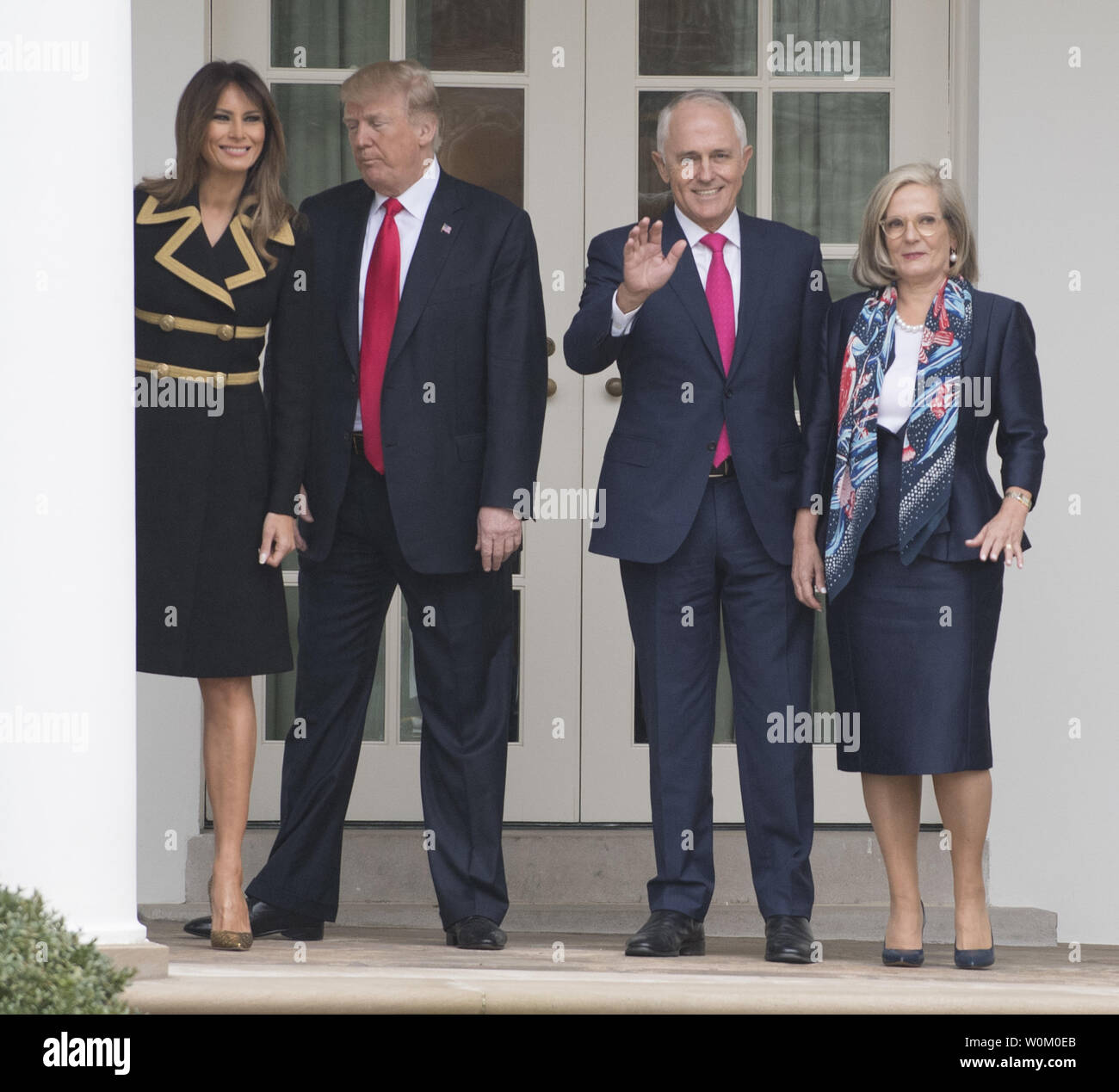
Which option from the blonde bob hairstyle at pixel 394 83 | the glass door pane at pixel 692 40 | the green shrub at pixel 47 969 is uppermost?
the glass door pane at pixel 692 40

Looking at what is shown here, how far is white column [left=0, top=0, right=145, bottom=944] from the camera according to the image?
3.73 m

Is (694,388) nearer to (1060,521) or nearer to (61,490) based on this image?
(61,490)

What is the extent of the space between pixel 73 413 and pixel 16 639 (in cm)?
45

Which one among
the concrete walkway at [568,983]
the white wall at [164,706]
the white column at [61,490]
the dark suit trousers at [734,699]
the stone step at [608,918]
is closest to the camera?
the concrete walkway at [568,983]

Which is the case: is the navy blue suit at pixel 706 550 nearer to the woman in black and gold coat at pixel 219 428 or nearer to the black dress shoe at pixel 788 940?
the black dress shoe at pixel 788 940

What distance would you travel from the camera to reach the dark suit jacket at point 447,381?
4.48 m

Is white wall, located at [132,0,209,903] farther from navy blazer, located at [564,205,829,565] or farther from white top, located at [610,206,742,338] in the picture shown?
white top, located at [610,206,742,338]

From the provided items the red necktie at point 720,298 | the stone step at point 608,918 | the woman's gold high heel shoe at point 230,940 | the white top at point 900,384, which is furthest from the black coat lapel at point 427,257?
the stone step at point 608,918

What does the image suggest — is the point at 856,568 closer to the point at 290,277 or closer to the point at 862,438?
the point at 862,438

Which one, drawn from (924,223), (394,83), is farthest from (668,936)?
(394,83)

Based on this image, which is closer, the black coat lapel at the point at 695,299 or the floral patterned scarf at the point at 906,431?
the floral patterned scarf at the point at 906,431

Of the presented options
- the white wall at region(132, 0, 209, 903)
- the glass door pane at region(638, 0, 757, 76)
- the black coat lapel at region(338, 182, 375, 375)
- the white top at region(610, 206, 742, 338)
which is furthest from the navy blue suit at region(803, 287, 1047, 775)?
the white wall at region(132, 0, 209, 903)

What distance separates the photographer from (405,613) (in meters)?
5.80
